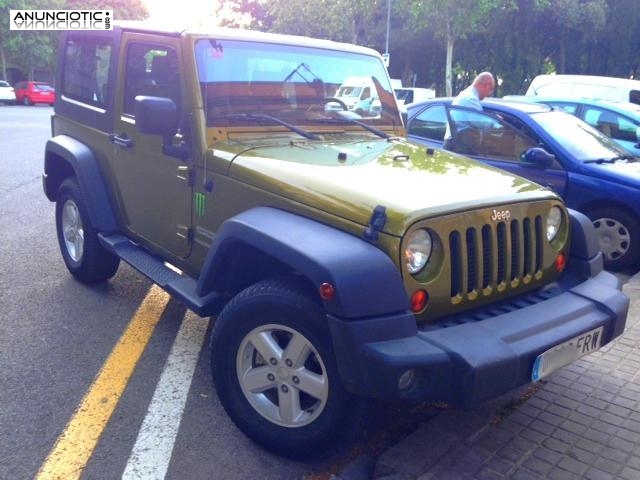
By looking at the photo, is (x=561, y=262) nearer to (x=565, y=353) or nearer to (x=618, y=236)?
(x=565, y=353)

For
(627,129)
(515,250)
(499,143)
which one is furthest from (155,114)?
(627,129)

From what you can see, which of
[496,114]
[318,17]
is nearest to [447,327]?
[496,114]

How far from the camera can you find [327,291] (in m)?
2.71

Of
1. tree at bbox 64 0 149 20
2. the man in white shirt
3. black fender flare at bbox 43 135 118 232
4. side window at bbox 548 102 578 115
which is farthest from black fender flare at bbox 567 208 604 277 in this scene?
tree at bbox 64 0 149 20

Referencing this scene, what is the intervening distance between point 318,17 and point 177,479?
34171 mm

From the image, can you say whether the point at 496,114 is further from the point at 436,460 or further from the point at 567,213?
the point at 436,460

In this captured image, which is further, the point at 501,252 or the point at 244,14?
the point at 244,14

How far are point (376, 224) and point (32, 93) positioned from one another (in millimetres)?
40572

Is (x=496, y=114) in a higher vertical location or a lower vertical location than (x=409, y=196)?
higher

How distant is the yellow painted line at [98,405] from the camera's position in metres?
3.07

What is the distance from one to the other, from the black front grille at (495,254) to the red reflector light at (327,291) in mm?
612

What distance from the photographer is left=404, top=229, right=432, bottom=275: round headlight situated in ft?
9.48

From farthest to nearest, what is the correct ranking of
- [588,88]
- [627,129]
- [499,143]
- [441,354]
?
[588,88], [627,129], [499,143], [441,354]

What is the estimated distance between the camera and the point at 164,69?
4.17m
